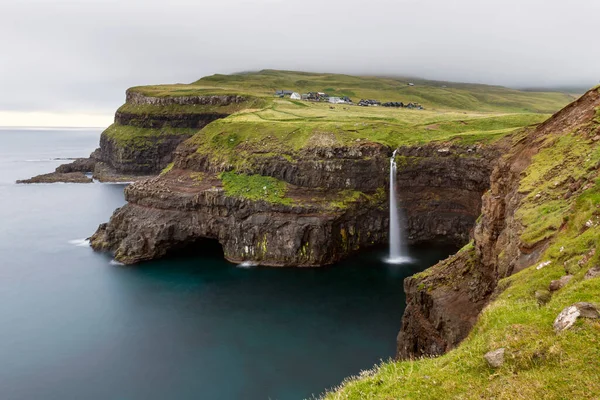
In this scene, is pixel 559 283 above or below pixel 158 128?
below

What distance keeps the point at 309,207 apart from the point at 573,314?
59.2m

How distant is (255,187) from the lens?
74.9m

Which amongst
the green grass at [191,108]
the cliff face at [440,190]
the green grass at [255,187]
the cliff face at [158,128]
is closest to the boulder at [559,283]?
the green grass at [255,187]

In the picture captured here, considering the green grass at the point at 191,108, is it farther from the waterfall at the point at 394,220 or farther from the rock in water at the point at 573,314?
the rock in water at the point at 573,314

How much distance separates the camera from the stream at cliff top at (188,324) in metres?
39.5

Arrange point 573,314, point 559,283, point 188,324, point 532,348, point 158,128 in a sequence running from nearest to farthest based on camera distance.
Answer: point 532,348 → point 573,314 → point 559,283 → point 188,324 → point 158,128

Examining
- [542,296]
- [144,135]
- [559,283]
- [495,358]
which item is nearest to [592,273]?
[559,283]

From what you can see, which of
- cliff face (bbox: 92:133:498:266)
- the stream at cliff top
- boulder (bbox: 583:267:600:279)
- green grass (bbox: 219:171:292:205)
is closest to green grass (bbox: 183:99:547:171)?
cliff face (bbox: 92:133:498:266)

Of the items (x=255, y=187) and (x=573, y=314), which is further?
(x=255, y=187)

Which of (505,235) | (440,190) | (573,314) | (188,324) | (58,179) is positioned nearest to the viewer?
(573,314)

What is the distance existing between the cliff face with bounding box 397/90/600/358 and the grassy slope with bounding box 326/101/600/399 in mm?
1680

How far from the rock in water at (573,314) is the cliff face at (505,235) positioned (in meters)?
8.65

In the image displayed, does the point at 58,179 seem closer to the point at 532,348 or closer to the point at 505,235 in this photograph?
the point at 505,235

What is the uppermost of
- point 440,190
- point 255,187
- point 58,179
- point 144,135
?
point 144,135
